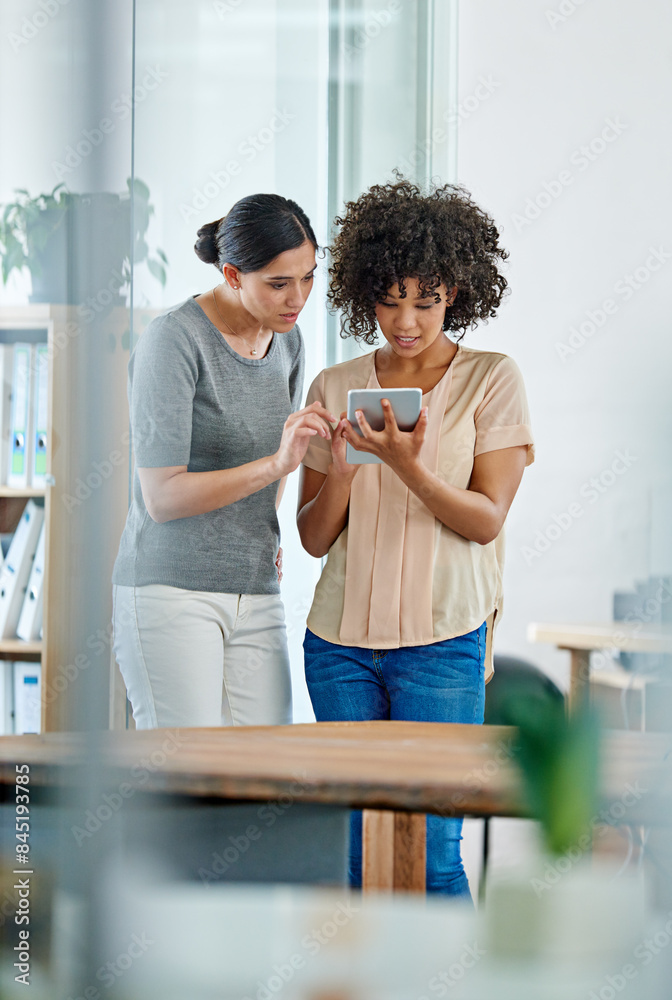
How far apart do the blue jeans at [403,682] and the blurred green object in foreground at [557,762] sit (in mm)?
723

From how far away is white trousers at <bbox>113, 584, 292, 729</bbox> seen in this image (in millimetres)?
1097

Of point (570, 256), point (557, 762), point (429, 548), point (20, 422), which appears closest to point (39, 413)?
point (20, 422)

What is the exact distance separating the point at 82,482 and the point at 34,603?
0.17 m

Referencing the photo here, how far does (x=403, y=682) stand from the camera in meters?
1.10

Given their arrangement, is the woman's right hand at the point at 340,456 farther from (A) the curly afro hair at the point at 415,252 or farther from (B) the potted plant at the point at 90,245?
(B) the potted plant at the point at 90,245

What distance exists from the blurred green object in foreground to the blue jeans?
723 millimetres

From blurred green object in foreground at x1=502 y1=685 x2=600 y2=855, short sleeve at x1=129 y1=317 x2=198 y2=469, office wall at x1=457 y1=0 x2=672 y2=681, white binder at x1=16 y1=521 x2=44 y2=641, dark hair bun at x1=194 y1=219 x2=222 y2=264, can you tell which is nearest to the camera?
blurred green object in foreground at x1=502 y1=685 x2=600 y2=855

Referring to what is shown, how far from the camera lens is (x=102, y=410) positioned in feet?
1.21

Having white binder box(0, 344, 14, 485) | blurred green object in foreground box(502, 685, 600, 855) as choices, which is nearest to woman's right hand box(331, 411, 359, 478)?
white binder box(0, 344, 14, 485)

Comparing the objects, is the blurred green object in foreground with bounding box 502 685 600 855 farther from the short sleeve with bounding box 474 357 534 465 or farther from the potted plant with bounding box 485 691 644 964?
the short sleeve with bounding box 474 357 534 465

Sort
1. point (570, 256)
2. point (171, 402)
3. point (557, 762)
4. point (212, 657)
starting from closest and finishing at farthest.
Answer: point (557, 762) → point (171, 402) → point (212, 657) → point (570, 256)

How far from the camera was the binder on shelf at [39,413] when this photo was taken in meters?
0.51

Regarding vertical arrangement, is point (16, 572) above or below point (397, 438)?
below

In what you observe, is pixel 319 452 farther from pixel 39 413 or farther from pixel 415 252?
pixel 39 413
